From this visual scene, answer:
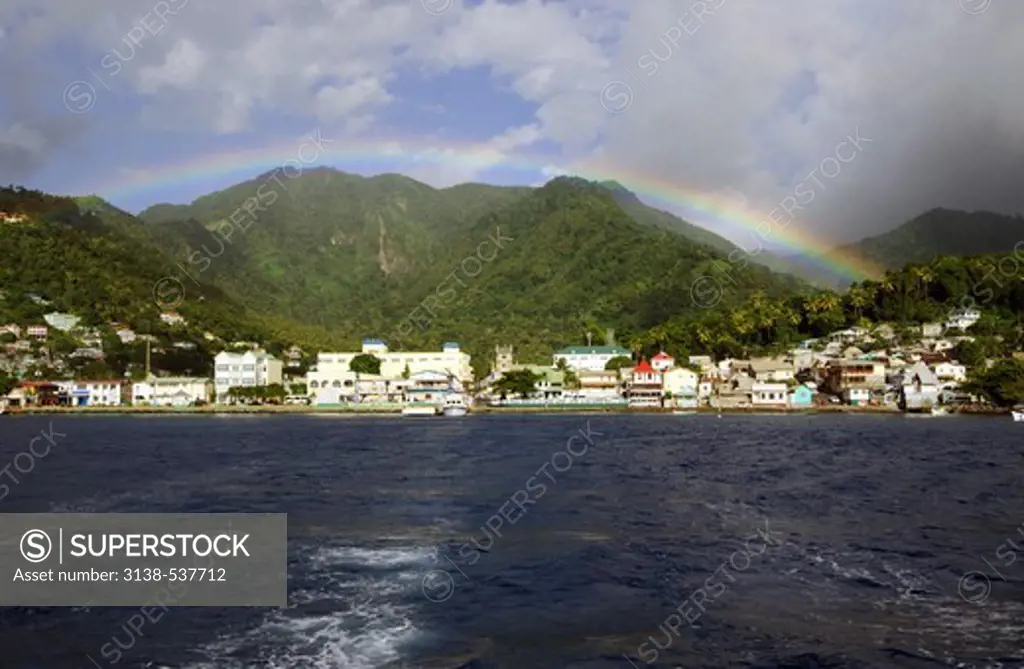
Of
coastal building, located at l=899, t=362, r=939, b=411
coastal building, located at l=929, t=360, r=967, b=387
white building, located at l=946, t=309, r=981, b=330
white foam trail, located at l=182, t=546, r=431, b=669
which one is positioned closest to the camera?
white foam trail, located at l=182, t=546, r=431, b=669

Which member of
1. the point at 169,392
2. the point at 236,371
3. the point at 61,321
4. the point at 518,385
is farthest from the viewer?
the point at 61,321

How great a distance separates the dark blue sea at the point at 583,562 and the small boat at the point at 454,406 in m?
53.5

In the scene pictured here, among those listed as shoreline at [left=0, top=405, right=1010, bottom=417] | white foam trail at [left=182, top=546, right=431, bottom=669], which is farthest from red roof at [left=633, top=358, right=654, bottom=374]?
white foam trail at [left=182, top=546, right=431, bottom=669]

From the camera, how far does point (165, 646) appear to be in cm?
1188

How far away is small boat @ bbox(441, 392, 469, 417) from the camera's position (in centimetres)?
9383

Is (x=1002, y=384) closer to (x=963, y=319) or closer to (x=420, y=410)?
(x=963, y=319)

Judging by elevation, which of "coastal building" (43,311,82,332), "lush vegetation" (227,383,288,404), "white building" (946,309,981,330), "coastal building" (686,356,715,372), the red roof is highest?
"coastal building" (43,311,82,332)

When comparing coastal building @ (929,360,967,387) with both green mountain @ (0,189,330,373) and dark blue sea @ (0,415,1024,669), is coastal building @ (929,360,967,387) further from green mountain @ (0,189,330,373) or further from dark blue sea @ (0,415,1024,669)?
green mountain @ (0,189,330,373)

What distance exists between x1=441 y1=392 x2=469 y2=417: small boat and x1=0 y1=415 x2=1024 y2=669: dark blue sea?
175 feet

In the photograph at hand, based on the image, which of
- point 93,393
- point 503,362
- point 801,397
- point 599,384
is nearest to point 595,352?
point 503,362

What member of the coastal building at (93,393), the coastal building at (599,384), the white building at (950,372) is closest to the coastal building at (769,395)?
the white building at (950,372)

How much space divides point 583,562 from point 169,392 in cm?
9963

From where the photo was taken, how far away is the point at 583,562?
17.3 metres

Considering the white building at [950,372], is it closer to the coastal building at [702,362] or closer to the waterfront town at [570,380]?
the waterfront town at [570,380]
